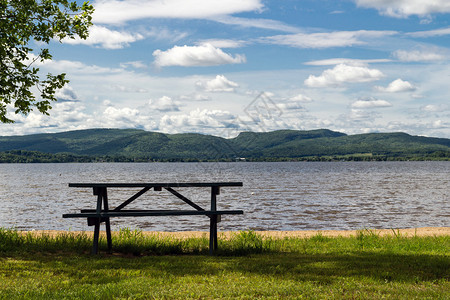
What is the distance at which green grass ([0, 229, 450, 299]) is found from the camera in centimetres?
751

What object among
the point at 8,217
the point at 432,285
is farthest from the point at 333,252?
the point at 8,217

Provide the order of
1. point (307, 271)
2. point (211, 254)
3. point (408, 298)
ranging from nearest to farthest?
point (408, 298) → point (307, 271) → point (211, 254)

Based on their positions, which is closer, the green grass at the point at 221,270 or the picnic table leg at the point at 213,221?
the green grass at the point at 221,270

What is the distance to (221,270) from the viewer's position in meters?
9.30

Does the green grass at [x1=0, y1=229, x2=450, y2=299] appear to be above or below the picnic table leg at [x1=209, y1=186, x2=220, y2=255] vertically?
below

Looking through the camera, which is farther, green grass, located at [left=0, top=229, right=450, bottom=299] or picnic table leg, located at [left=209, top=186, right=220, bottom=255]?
picnic table leg, located at [left=209, top=186, right=220, bottom=255]

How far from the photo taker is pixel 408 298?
720 centimetres

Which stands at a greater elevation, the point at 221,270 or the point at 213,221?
the point at 213,221

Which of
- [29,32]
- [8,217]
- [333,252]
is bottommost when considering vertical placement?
[8,217]

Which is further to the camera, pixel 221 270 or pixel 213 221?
pixel 213 221

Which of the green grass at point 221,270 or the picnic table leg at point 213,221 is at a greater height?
the picnic table leg at point 213,221

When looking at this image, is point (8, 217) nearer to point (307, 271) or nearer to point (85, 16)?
point (85, 16)

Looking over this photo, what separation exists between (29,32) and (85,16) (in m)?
1.75

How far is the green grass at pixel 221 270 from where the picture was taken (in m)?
7.51
